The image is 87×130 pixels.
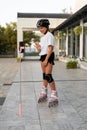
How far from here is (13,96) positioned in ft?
23.9

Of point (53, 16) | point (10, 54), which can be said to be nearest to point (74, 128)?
point (53, 16)

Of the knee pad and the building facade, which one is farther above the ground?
the building facade

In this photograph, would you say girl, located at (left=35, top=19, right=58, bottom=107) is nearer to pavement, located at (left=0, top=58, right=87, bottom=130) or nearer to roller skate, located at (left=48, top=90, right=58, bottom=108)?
roller skate, located at (left=48, top=90, right=58, bottom=108)

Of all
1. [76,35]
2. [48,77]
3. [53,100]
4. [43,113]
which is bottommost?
[43,113]

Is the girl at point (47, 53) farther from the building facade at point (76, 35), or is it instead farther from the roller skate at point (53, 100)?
the building facade at point (76, 35)

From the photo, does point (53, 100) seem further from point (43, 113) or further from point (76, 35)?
point (76, 35)

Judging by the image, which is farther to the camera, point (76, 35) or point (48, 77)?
point (76, 35)

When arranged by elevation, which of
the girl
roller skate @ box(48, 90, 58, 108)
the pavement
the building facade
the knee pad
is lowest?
the pavement

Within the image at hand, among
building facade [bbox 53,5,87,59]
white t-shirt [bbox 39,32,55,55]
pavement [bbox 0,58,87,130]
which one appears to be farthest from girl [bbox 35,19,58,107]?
building facade [bbox 53,5,87,59]

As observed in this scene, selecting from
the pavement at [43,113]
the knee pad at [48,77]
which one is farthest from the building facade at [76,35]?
the knee pad at [48,77]

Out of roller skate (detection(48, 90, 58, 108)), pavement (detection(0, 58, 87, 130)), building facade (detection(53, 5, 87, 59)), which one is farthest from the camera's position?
building facade (detection(53, 5, 87, 59))

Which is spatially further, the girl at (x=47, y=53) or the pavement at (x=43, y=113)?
the girl at (x=47, y=53)

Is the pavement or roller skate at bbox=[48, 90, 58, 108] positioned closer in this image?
the pavement

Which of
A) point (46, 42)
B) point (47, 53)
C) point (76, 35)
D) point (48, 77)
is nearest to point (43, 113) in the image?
point (48, 77)
